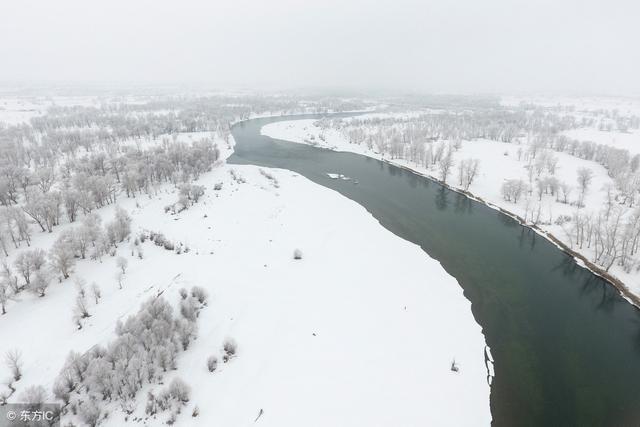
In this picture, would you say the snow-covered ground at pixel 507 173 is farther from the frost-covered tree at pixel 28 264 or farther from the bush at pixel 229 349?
the frost-covered tree at pixel 28 264

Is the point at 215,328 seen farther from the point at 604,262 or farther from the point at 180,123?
the point at 180,123

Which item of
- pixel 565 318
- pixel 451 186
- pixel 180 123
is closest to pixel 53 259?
pixel 565 318

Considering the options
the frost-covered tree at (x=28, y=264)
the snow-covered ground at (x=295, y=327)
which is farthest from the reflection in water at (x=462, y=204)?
the frost-covered tree at (x=28, y=264)

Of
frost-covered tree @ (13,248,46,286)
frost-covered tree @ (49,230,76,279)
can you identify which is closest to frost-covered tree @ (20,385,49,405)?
frost-covered tree @ (13,248,46,286)

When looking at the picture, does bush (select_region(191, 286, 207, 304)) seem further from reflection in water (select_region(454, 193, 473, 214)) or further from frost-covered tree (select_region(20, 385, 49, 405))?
reflection in water (select_region(454, 193, 473, 214))

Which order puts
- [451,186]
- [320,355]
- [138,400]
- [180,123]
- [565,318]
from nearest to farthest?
1. [138,400]
2. [320,355]
3. [565,318]
4. [451,186]
5. [180,123]
